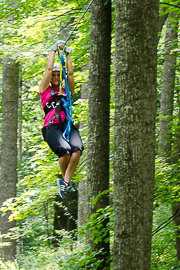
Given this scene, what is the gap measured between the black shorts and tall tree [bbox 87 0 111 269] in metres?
0.25

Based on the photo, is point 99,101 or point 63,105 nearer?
point 99,101

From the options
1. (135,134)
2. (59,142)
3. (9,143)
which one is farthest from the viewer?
(9,143)

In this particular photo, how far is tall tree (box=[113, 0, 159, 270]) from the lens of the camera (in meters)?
2.67

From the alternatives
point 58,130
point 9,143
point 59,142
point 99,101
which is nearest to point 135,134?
point 99,101

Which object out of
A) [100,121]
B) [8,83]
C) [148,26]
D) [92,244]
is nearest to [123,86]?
[148,26]

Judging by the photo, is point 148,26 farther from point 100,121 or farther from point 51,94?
point 51,94

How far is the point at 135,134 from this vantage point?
2.68m

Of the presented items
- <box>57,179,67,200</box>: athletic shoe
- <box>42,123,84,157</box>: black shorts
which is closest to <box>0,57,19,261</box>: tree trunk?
<box>42,123,84,157</box>: black shorts

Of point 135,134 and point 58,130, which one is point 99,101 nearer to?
point 58,130

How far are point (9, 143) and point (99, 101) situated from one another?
6.79m

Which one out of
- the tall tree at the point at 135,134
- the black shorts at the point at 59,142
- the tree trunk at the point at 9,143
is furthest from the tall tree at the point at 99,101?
the tree trunk at the point at 9,143

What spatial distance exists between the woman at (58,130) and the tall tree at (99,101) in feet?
0.86

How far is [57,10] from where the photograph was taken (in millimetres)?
7895

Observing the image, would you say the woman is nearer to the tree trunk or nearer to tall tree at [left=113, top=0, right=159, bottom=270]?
tall tree at [left=113, top=0, right=159, bottom=270]
